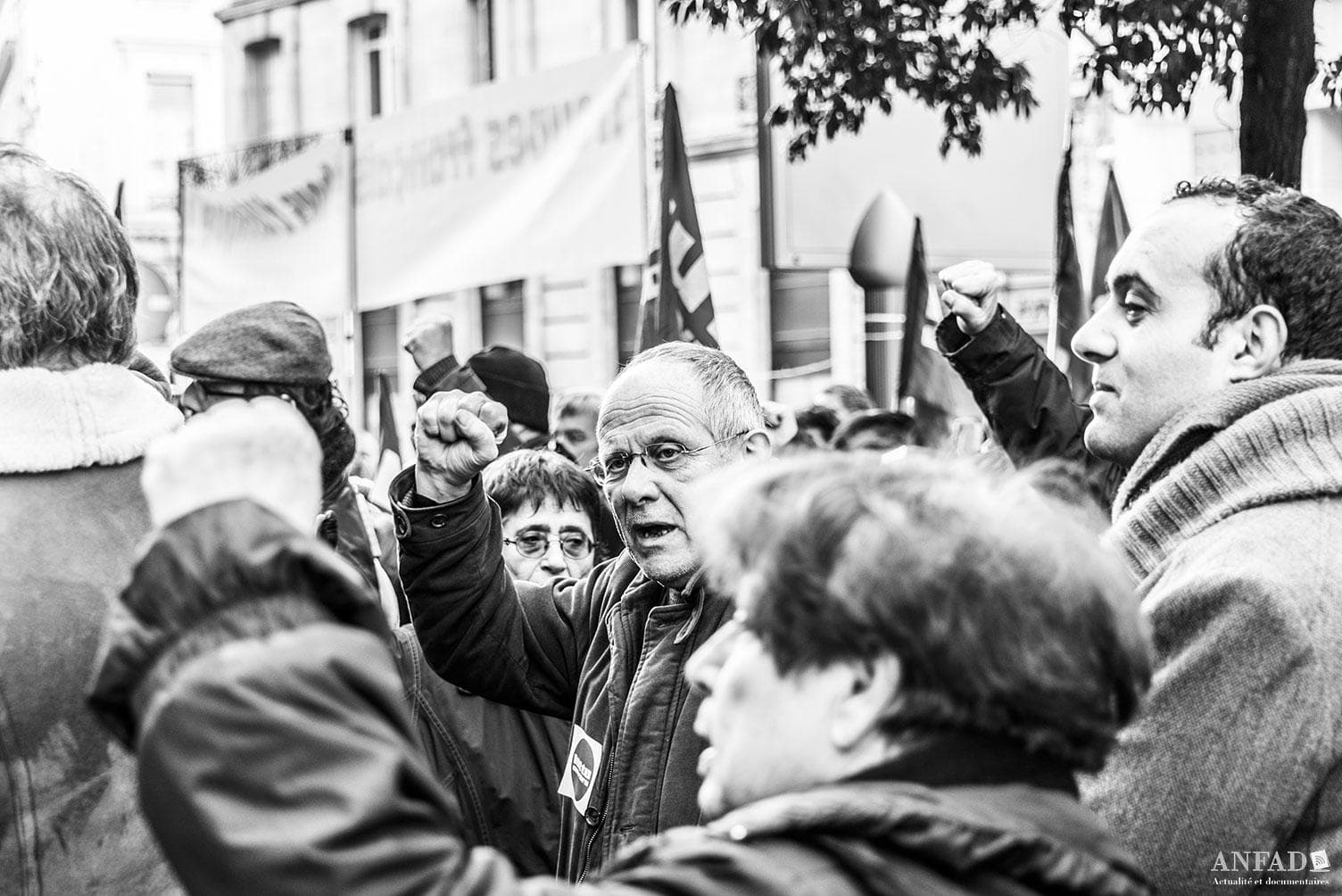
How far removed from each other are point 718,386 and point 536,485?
4.58ft

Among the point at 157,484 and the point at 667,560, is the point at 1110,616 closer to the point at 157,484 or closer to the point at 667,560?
the point at 157,484

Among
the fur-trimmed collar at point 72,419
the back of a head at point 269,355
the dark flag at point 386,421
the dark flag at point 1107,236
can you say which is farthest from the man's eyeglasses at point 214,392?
the dark flag at point 1107,236

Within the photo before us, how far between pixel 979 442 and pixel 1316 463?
500 cm

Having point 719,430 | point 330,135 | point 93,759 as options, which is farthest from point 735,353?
point 93,759

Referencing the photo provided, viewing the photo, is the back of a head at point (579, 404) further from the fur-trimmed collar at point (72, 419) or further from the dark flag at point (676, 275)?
the fur-trimmed collar at point (72, 419)

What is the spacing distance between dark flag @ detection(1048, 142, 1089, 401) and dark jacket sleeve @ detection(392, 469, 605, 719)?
13.4 ft

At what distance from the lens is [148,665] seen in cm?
132

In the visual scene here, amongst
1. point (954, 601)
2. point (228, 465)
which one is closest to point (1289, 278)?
point (954, 601)

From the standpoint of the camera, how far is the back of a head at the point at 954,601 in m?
1.46

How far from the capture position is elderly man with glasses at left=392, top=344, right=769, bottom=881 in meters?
2.87

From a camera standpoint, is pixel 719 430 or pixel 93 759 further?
pixel 719 430

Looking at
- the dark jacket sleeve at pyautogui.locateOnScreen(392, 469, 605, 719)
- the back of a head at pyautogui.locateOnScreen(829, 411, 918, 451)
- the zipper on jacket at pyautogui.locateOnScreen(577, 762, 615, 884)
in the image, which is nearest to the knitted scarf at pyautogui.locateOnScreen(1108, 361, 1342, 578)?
the zipper on jacket at pyautogui.locateOnScreen(577, 762, 615, 884)

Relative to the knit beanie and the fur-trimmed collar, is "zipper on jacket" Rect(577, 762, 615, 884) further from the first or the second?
the knit beanie

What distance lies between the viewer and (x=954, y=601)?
1.46m
